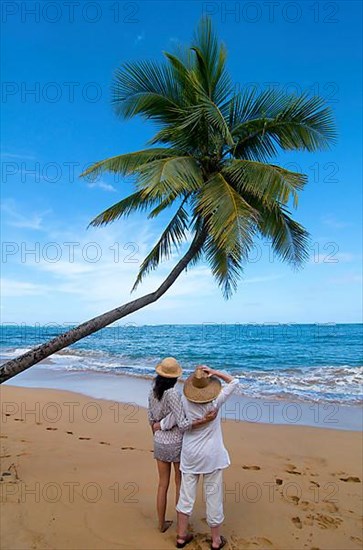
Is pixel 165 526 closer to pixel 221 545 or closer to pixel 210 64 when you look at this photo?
pixel 221 545

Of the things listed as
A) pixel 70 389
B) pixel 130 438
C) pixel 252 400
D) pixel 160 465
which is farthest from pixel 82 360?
pixel 160 465

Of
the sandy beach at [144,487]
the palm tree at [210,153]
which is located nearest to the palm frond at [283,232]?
the palm tree at [210,153]

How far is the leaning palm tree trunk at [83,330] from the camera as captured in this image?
16.6ft

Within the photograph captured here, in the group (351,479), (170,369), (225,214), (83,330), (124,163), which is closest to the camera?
(170,369)

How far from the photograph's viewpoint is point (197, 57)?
7270mm

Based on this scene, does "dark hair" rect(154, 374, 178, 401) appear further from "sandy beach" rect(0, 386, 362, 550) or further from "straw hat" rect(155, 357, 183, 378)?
"sandy beach" rect(0, 386, 362, 550)

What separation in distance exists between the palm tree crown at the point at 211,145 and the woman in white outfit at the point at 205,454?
101 inches

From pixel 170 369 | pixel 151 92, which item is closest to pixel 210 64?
pixel 151 92

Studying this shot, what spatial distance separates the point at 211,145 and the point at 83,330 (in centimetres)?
396

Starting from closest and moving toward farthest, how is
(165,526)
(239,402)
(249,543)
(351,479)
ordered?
(249,543) → (165,526) → (351,479) → (239,402)

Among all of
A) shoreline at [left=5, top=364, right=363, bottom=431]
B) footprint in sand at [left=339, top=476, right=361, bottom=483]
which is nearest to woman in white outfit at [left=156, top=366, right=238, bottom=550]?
footprint in sand at [left=339, top=476, right=361, bottom=483]

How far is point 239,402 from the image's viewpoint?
1180cm

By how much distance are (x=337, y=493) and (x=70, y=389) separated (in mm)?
9888

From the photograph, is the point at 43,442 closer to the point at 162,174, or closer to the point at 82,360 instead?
the point at 162,174
